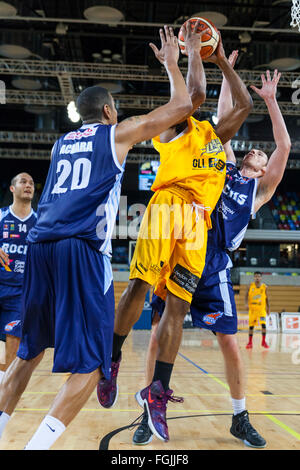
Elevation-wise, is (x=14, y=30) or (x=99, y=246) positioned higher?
(x=14, y=30)

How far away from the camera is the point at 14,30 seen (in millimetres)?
13078

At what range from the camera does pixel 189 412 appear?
3.87 metres

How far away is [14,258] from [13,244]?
0.46ft

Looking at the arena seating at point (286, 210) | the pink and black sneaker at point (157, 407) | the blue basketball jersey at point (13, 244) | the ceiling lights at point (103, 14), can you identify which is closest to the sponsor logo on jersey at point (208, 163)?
the pink and black sneaker at point (157, 407)

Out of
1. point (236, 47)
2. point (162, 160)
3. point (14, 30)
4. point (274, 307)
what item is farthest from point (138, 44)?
point (162, 160)

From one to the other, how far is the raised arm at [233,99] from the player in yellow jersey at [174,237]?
222 mm

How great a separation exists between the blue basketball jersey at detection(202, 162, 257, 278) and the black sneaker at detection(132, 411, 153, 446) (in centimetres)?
115

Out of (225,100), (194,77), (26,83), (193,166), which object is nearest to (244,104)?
(225,100)

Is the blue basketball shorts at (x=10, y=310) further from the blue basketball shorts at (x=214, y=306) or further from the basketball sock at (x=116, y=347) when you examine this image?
the blue basketball shorts at (x=214, y=306)

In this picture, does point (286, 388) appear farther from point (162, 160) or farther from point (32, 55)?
point (32, 55)

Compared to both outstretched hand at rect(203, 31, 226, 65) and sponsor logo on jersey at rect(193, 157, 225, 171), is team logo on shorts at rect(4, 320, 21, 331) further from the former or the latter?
outstretched hand at rect(203, 31, 226, 65)

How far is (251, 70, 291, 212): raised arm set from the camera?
137 inches

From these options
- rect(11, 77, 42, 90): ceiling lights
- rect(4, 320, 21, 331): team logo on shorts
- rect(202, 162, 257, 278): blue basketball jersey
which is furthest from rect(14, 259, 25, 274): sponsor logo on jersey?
rect(11, 77, 42, 90): ceiling lights

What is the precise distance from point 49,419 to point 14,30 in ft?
43.7
